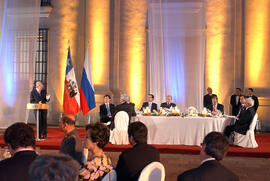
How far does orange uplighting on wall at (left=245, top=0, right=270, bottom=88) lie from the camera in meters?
10.7

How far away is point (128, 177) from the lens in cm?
306

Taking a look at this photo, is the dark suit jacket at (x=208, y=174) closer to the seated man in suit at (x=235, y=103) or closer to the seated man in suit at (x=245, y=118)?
the seated man in suit at (x=245, y=118)

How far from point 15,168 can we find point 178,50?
980cm

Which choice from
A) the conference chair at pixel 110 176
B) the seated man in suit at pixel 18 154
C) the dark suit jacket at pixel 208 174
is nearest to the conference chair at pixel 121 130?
the conference chair at pixel 110 176

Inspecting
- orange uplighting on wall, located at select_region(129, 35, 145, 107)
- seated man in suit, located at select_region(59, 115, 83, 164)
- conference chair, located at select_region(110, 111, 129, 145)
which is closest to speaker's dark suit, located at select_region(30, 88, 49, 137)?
conference chair, located at select_region(110, 111, 129, 145)

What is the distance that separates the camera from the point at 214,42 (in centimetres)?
1144

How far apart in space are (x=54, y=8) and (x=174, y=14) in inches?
177

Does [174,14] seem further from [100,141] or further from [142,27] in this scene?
[100,141]

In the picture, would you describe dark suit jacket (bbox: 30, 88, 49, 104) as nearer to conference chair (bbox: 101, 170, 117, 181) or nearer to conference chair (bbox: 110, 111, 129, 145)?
conference chair (bbox: 110, 111, 129, 145)

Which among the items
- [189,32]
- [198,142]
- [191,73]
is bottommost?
[198,142]

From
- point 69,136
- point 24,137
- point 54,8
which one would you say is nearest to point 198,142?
point 69,136

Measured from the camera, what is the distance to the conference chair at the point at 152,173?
8.45ft

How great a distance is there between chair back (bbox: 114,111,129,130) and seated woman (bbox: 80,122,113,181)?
4.49 m

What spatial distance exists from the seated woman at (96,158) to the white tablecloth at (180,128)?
15.2ft
